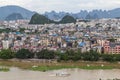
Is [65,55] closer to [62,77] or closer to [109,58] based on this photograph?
[109,58]

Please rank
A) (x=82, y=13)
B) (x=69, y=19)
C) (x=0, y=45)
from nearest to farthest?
(x=0, y=45) → (x=69, y=19) → (x=82, y=13)

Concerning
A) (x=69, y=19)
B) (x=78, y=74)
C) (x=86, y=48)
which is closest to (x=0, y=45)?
(x=86, y=48)

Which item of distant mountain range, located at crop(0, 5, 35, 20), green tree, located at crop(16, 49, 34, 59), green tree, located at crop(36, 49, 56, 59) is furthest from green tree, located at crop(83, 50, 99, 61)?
distant mountain range, located at crop(0, 5, 35, 20)

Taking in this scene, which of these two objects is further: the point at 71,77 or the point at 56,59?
the point at 56,59

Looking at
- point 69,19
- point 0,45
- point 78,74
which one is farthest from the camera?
point 69,19

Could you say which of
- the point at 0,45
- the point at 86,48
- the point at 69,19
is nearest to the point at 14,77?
the point at 86,48

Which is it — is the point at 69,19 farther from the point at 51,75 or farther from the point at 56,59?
the point at 51,75

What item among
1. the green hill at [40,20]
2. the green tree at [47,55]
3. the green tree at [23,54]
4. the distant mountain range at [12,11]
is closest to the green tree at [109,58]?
the green tree at [47,55]
